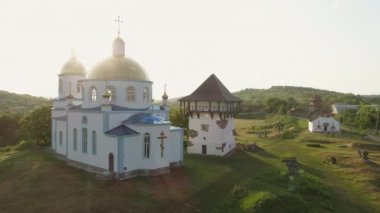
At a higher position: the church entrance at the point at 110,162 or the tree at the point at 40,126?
the tree at the point at 40,126

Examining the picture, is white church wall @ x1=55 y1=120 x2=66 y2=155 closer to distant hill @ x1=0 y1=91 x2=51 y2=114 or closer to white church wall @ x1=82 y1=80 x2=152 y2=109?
white church wall @ x1=82 y1=80 x2=152 y2=109

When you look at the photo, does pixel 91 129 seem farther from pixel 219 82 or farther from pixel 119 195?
pixel 219 82

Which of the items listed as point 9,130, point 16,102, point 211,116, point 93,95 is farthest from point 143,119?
point 16,102

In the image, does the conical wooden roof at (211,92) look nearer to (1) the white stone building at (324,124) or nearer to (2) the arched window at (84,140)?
(2) the arched window at (84,140)

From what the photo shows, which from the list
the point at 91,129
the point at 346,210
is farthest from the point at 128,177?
the point at 346,210

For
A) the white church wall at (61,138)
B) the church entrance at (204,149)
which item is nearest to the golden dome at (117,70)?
the white church wall at (61,138)

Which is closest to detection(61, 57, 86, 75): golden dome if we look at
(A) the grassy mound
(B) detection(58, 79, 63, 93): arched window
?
(B) detection(58, 79, 63, 93): arched window

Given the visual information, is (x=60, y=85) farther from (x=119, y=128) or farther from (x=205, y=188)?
(x=205, y=188)
